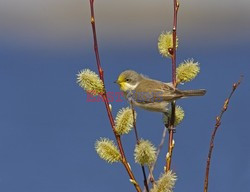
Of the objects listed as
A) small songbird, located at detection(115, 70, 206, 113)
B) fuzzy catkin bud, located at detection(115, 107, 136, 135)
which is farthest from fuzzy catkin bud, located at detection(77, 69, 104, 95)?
small songbird, located at detection(115, 70, 206, 113)

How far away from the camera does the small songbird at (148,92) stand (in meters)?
2.01

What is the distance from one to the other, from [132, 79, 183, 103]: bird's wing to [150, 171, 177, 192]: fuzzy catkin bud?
733 mm

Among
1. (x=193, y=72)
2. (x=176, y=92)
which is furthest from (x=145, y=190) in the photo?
(x=176, y=92)

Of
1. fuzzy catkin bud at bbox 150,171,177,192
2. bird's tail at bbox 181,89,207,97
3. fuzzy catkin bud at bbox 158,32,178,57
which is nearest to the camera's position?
fuzzy catkin bud at bbox 150,171,177,192

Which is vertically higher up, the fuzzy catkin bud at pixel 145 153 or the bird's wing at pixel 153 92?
the bird's wing at pixel 153 92

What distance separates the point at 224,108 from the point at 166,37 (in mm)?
364

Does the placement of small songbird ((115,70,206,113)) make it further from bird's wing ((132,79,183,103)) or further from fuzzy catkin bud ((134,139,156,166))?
fuzzy catkin bud ((134,139,156,166))

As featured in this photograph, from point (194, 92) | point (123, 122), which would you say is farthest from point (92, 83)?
point (194, 92)

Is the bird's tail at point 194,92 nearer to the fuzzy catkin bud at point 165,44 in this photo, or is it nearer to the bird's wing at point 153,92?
the bird's wing at point 153,92

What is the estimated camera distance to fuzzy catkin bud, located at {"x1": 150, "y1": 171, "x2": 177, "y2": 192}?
1264mm

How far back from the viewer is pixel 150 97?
2.26m

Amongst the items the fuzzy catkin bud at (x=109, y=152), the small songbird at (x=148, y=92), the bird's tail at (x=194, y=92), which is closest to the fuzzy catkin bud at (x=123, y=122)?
the fuzzy catkin bud at (x=109, y=152)

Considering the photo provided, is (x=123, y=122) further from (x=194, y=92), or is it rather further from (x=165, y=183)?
(x=194, y=92)

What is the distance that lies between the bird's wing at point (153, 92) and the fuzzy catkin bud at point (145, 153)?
2.16 feet
